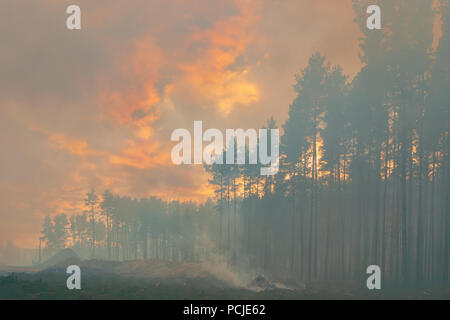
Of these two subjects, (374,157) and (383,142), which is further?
(374,157)

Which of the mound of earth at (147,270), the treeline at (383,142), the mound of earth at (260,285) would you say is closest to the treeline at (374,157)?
the treeline at (383,142)

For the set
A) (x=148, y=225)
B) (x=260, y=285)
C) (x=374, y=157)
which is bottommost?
(x=148, y=225)

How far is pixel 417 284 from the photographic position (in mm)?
19938

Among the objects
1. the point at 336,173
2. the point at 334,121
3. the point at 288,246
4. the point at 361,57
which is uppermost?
the point at 361,57

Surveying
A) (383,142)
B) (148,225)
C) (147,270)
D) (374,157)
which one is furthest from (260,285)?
(148,225)

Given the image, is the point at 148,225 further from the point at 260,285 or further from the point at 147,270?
the point at 260,285

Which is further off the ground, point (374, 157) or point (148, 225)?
point (374, 157)

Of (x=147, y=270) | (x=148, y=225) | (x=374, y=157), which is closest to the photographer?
(x=374, y=157)

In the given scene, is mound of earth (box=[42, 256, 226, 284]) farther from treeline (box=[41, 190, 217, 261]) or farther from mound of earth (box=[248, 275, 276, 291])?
treeline (box=[41, 190, 217, 261])

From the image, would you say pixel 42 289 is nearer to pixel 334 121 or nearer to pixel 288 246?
pixel 334 121

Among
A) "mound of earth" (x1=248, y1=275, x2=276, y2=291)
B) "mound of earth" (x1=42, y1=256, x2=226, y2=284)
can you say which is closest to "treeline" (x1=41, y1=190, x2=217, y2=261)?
"mound of earth" (x1=42, y1=256, x2=226, y2=284)
